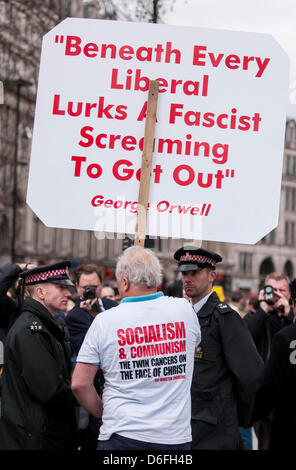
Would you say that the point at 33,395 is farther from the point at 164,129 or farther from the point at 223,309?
the point at 164,129

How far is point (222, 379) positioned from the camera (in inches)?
182

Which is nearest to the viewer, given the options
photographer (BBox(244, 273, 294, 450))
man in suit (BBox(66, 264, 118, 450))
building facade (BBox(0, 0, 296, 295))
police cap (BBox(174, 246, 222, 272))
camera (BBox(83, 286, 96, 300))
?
police cap (BBox(174, 246, 222, 272))

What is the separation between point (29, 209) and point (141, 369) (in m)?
46.4

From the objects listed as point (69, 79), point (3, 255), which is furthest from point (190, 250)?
point (3, 255)

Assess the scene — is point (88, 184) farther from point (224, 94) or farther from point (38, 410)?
point (38, 410)

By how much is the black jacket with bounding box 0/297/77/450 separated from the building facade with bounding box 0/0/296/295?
158 centimetres

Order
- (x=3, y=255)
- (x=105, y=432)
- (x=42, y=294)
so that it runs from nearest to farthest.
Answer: (x=105, y=432), (x=42, y=294), (x=3, y=255)

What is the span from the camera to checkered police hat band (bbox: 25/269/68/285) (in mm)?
4496

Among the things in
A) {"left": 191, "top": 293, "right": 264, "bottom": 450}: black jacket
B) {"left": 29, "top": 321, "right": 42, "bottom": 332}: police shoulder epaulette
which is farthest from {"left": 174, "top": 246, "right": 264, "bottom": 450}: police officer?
{"left": 29, "top": 321, "right": 42, "bottom": 332}: police shoulder epaulette

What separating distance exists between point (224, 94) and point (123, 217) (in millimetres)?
940

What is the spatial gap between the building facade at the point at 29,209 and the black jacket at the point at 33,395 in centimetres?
158

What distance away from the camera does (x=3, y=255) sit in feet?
127

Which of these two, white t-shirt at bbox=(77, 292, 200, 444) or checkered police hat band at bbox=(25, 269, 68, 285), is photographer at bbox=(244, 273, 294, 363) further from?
white t-shirt at bbox=(77, 292, 200, 444)

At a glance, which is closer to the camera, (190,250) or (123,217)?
(123,217)
